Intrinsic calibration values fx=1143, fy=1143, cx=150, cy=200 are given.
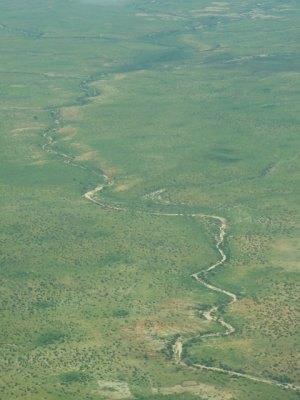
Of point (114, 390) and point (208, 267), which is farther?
point (208, 267)

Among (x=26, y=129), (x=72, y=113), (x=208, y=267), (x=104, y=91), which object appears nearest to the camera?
(x=208, y=267)

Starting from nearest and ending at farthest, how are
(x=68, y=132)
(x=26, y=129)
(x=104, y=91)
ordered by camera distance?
(x=68, y=132)
(x=26, y=129)
(x=104, y=91)

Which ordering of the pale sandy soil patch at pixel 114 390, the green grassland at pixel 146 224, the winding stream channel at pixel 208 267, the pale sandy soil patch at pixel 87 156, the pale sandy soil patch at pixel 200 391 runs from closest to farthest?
the pale sandy soil patch at pixel 114 390 → the pale sandy soil patch at pixel 200 391 → the winding stream channel at pixel 208 267 → the green grassland at pixel 146 224 → the pale sandy soil patch at pixel 87 156

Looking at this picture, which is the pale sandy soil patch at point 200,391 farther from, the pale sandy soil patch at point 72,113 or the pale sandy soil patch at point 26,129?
the pale sandy soil patch at point 72,113

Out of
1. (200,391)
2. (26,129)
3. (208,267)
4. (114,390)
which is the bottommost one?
(26,129)

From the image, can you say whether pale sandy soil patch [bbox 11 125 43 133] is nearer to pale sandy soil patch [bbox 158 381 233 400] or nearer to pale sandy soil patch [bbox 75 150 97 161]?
pale sandy soil patch [bbox 75 150 97 161]

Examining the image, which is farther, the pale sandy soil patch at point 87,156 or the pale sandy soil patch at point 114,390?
the pale sandy soil patch at point 87,156

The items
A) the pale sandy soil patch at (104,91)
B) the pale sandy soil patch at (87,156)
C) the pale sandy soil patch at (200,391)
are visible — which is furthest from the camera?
the pale sandy soil patch at (104,91)

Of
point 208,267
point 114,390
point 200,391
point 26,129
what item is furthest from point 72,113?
point 200,391

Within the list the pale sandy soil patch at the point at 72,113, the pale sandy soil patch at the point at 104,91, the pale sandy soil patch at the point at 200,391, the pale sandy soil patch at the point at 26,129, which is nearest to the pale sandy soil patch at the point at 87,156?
the pale sandy soil patch at the point at 26,129

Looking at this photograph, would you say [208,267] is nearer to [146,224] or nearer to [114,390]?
[146,224]

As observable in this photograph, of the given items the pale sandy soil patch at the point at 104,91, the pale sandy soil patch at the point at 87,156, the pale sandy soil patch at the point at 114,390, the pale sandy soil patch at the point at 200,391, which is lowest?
the pale sandy soil patch at the point at 87,156
